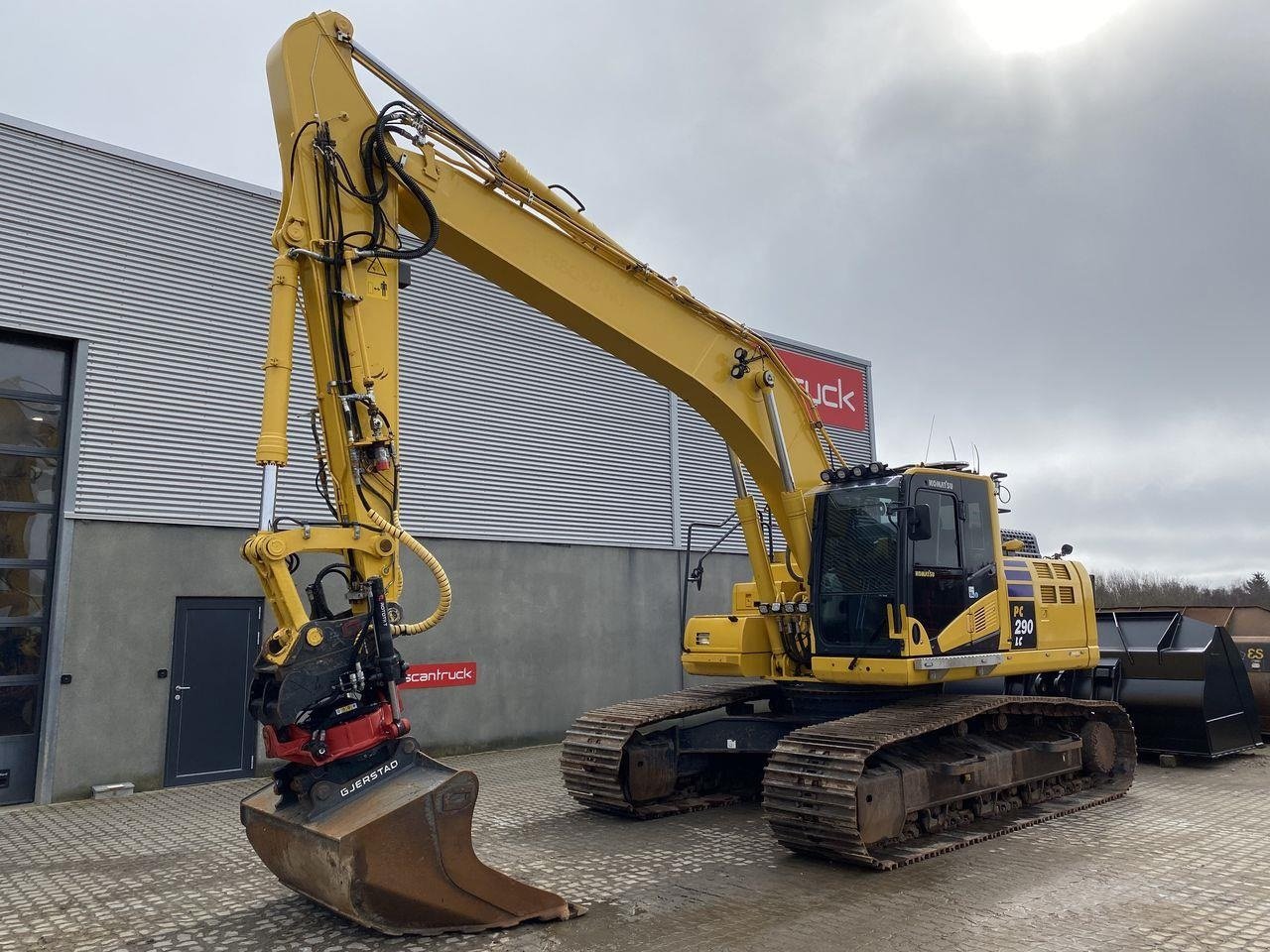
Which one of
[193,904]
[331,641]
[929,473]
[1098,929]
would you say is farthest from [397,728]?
[929,473]

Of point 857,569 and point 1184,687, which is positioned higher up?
point 857,569

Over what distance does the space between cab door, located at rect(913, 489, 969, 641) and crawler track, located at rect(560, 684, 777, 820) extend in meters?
2.07

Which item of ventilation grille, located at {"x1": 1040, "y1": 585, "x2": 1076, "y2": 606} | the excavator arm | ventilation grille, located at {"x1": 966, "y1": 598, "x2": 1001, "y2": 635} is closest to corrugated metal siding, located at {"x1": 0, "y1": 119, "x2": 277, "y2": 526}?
the excavator arm

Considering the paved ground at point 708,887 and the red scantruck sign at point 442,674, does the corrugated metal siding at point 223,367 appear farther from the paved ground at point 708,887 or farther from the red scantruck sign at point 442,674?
the paved ground at point 708,887

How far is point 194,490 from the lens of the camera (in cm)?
1045

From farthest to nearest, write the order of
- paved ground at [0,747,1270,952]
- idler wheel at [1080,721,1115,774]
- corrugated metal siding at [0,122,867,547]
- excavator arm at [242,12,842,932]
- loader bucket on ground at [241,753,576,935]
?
corrugated metal siding at [0,122,867,547] → idler wheel at [1080,721,1115,774] → paved ground at [0,747,1270,952] → excavator arm at [242,12,842,932] → loader bucket on ground at [241,753,576,935]

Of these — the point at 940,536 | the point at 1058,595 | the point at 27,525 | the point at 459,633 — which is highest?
the point at 27,525

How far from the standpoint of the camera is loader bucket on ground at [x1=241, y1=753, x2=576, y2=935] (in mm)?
4586

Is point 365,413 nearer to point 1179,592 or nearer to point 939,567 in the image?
point 939,567

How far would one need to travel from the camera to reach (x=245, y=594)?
10.5 m

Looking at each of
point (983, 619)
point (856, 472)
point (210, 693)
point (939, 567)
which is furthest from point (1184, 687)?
point (210, 693)

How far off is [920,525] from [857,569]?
0.65 meters

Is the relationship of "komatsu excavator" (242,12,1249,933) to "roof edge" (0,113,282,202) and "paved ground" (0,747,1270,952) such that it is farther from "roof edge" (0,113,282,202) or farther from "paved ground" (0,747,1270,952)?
"roof edge" (0,113,282,202)

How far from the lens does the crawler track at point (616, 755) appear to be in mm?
7738
